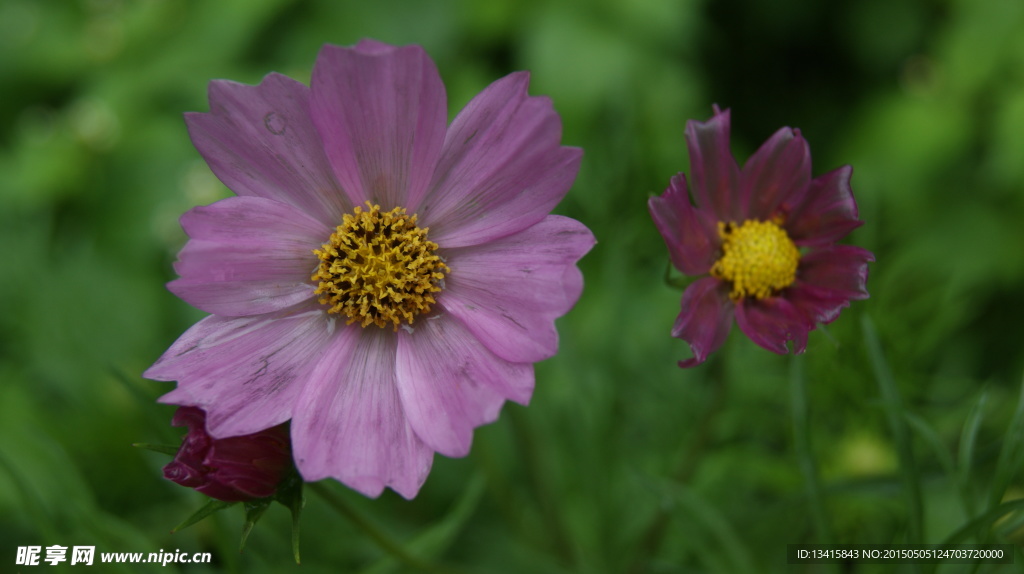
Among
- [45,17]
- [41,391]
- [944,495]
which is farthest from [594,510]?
[45,17]

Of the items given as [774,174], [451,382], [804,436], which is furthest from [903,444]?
[451,382]

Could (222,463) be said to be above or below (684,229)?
below

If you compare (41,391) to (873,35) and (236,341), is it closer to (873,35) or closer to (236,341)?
(236,341)

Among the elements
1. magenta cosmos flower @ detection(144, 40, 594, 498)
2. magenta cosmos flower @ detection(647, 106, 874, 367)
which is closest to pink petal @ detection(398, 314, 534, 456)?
magenta cosmos flower @ detection(144, 40, 594, 498)

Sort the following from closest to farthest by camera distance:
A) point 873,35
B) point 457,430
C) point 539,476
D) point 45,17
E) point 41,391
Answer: point 457,430
point 539,476
point 41,391
point 873,35
point 45,17

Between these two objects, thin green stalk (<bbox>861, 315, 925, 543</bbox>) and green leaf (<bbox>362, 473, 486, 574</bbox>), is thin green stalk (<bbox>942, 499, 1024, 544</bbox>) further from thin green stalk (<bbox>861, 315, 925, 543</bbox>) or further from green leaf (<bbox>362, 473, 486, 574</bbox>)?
green leaf (<bbox>362, 473, 486, 574</bbox>)

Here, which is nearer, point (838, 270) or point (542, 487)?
point (838, 270)

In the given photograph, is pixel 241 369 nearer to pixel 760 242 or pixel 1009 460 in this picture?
pixel 760 242
